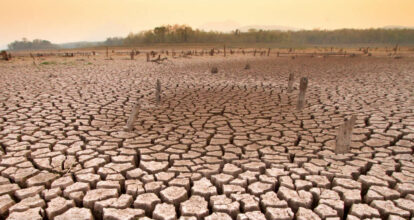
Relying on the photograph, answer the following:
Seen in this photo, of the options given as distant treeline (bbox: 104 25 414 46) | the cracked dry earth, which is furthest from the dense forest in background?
the cracked dry earth

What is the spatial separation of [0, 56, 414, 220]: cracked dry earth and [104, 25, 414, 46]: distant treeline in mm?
54852

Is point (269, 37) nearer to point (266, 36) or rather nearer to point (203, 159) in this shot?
point (266, 36)

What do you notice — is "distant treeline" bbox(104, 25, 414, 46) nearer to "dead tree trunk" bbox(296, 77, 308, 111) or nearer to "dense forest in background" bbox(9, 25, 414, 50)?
"dense forest in background" bbox(9, 25, 414, 50)

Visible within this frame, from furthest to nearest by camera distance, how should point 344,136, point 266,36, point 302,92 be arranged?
point 266,36
point 302,92
point 344,136

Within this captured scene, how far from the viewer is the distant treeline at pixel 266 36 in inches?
2494

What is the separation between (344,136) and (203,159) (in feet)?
5.80

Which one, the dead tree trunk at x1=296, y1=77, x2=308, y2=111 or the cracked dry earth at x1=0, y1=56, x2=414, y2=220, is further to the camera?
the dead tree trunk at x1=296, y1=77, x2=308, y2=111

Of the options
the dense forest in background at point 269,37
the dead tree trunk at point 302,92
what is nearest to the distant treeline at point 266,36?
the dense forest in background at point 269,37

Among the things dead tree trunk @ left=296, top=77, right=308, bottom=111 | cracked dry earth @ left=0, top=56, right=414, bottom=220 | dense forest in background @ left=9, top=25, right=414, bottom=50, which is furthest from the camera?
dense forest in background @ left=9, top=25, right=414, bottom=50

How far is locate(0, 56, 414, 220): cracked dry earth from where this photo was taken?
2.28m

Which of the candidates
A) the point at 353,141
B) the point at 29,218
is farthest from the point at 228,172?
the point at 353,141

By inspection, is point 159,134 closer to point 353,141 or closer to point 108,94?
point 353,141

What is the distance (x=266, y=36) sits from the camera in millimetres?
69375

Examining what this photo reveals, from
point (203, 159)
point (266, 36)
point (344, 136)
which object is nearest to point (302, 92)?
point (344, 136)
